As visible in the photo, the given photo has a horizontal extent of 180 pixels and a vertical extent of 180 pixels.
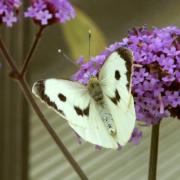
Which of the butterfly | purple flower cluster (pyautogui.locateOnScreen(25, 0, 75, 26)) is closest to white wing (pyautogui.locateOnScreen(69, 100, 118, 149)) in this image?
the butterfly

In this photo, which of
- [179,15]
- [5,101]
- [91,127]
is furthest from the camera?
[5,101]

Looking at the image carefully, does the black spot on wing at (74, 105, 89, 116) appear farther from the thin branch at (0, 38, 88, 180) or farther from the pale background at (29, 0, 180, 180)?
the pale background at (29, 0, 180, 180)

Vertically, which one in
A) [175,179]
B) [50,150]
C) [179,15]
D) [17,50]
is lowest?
[175,179]

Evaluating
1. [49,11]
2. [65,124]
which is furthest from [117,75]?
[65,124]

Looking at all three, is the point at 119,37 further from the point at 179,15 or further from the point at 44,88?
the point at 44,88

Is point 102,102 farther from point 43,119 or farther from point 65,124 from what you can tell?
point 65,124

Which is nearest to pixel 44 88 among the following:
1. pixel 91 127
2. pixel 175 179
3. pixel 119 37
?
pixel 91 127

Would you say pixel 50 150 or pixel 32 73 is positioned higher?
pixel 32 73
